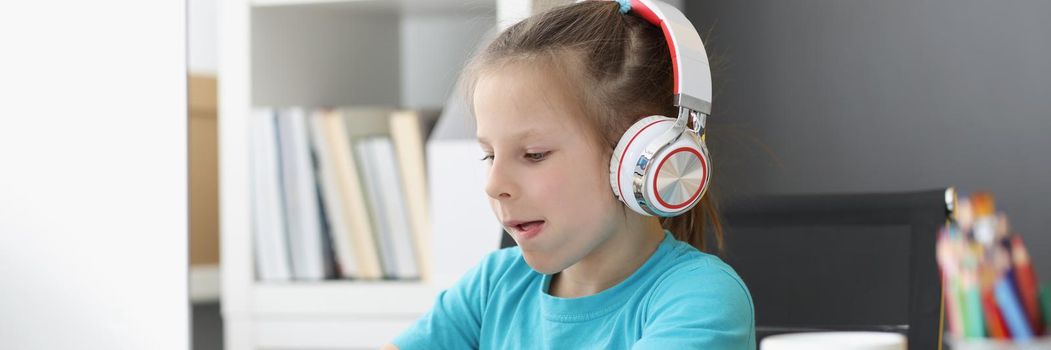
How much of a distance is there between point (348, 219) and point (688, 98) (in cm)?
100

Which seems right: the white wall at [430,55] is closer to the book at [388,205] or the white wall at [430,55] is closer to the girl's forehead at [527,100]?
the book at [388,205]

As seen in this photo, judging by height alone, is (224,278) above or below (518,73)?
below

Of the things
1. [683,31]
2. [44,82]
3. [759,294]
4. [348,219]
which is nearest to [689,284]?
[683,31]

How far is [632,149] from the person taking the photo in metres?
0.73

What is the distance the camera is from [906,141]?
1556mm

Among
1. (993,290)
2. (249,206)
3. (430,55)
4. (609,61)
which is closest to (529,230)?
(609,61)

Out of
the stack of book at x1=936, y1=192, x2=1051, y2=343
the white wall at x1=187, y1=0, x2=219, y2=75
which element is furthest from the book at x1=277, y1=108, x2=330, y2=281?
the stack of book at x1=936, y1=192, x2=1051, y2=343

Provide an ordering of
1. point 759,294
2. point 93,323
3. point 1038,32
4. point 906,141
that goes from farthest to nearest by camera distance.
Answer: point 906,141 < point 1038,32 < point 759,294 < point 93,323

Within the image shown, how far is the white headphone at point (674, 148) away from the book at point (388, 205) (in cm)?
92

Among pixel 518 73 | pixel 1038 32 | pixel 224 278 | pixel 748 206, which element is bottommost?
pixel 224 278

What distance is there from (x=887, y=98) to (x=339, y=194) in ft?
2.63

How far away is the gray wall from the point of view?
147 centimetres

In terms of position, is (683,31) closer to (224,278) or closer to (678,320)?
(678,320)

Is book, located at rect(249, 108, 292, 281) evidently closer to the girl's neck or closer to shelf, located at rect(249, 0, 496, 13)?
shelf, located at rect(249, 0, 496, 13)
